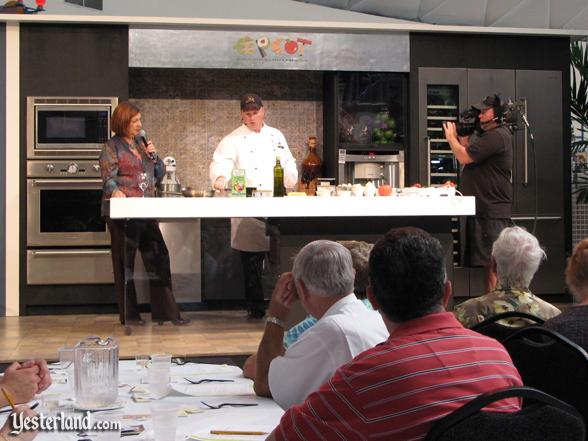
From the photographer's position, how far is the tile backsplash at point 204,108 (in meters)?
7.55

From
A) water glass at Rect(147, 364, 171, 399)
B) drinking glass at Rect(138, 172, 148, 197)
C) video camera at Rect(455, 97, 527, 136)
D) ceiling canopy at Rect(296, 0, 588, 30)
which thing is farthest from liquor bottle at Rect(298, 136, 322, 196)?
water glass at Rect(147, 364, 171, 399)

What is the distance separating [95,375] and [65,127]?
5142 millimetres

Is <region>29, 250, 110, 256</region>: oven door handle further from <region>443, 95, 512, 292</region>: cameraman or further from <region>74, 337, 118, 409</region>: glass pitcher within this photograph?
<region>74, 337, 118, 409</region>: glass pitcher

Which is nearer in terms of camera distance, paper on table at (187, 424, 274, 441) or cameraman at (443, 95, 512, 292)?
paper on table at (187, 424, 274, 441)

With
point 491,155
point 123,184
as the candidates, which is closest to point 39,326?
point 123,184

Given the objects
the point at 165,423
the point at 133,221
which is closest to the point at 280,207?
the point at 133,221

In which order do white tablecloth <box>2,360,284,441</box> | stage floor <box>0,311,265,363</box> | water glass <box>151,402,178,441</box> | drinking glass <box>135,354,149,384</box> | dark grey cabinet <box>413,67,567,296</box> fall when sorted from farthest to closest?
dark grey cabinet <box>413,67,567,296</box>, stage floor <box>0,311,265,363</box>, drinking glass <box>135,354,149,384</box>, white tablecloth <box>2,360,284,441</box>, water glass <box>151,402,178,441</box>

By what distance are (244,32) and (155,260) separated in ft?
8.33

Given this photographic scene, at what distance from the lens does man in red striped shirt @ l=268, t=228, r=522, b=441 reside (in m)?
1.42

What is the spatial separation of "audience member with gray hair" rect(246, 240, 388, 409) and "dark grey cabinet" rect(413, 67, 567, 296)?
5074 millimetres

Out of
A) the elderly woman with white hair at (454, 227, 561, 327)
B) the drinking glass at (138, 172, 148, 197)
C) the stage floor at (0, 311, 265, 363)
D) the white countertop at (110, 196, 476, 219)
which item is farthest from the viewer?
the drinking glass at (138, 172, 148, 197)

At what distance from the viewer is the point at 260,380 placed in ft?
7.00

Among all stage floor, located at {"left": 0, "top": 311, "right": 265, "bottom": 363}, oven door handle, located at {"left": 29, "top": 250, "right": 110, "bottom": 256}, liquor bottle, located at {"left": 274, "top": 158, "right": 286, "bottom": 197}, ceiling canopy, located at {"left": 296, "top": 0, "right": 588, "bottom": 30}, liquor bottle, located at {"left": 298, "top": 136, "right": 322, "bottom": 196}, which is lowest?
stage floor, located at {"left": 0, "top": 311, "right": 265, "bottom": 363}

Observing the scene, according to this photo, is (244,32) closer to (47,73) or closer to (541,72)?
(47,73)
